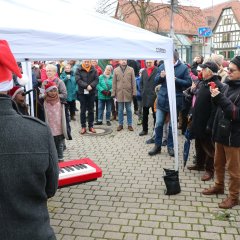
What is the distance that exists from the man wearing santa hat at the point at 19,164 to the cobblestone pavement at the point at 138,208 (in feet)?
6.74

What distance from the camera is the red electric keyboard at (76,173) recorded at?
11.5ft

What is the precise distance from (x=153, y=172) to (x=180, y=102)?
58.0 inches

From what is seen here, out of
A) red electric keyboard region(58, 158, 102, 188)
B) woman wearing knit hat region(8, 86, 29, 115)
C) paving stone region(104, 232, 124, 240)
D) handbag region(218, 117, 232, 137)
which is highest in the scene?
woman wearing knit hat region(8, 86, 29, 115)

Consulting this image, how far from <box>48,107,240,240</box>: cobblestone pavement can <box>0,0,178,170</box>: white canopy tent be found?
6.12 ft

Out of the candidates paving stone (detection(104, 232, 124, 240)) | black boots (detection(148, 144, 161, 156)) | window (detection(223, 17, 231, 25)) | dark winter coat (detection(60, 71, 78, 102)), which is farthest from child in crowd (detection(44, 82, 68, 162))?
window (detection(223, 17, 231, 25))

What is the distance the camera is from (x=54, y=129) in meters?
5.40

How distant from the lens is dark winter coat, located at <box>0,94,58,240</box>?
1.42 meters

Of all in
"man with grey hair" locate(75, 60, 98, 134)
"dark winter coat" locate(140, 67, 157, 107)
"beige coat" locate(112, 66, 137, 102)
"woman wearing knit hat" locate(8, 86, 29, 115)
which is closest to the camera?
"woman wearing knit hat" locate(8, 86, 29, 115)

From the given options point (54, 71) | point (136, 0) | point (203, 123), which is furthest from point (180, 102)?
point (136, 0)

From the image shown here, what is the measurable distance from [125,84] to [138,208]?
15.1 ft

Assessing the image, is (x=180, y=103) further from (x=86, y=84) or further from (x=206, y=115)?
(x=86, y=84)

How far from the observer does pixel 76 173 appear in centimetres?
→ 361

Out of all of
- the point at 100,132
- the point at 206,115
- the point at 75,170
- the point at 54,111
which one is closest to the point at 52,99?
the point at 54,111

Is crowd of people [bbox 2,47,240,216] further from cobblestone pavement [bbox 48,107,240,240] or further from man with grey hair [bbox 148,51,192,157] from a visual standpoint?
cobblestone pavement [bbox 48,107,240,240]
